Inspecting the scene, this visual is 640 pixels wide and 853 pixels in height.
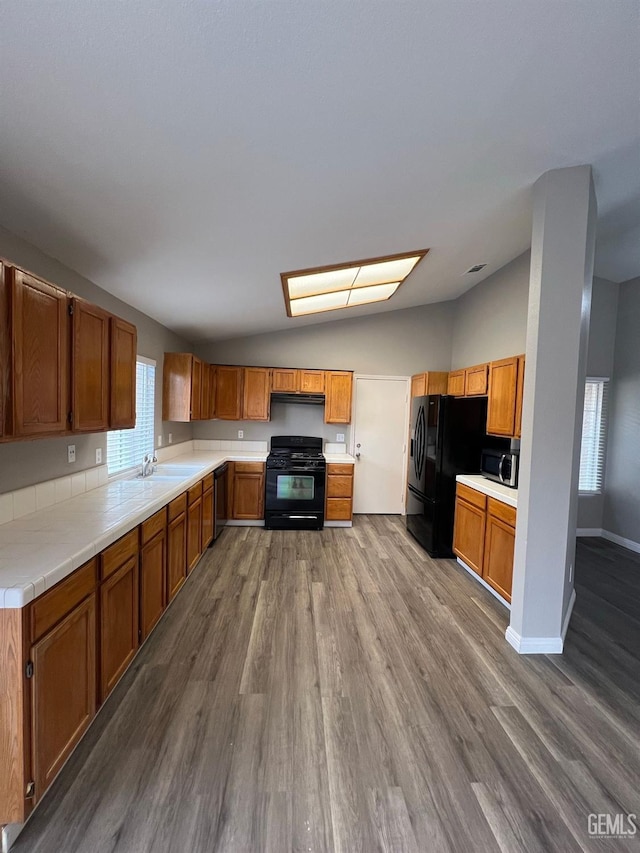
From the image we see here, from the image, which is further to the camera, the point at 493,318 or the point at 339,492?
the point at 339,492

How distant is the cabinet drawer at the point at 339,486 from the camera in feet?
16.2

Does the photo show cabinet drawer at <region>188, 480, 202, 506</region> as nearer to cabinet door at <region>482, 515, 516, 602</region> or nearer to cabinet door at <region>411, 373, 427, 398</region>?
cabinet door at <region>482, 515, 516, 602</region>

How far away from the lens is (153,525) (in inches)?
93.7

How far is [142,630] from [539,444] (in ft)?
8.73

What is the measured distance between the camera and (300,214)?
2.31 m

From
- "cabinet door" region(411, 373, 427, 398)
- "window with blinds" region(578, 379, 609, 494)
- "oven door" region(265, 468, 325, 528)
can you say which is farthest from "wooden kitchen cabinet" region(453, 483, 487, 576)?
"window with blinds" region(578, 379, 609, 494)

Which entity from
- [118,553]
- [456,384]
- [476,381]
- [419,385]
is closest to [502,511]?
[476,381]

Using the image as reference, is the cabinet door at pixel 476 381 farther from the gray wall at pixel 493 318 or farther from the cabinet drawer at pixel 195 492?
the cabinet drawer at pixel 195 492

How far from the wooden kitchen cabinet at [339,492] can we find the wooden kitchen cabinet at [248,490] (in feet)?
2.82

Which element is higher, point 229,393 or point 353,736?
point 229,393

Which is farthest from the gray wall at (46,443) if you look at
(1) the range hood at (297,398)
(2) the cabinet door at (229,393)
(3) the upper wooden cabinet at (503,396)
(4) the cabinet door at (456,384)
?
(4) the cabinet door at (456,384)

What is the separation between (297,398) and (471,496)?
8.64ft

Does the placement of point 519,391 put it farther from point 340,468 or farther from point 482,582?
point 340,468

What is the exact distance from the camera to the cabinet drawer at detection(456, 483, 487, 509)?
3391mm
